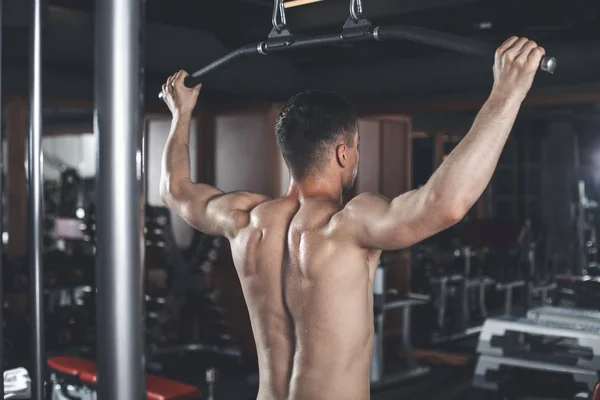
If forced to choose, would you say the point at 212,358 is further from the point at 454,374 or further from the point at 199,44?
the point at 199,44

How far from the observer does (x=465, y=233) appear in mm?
7113

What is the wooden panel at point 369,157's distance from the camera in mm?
5516

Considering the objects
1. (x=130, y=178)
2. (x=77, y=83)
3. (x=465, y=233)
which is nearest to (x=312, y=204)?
(x=130, y=178)

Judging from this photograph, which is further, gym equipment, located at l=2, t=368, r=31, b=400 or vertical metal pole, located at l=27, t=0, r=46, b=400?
gym equipment, located at l=2, t=368, r=31, b=400

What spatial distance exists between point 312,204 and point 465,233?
5971 mm

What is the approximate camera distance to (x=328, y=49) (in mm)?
4480

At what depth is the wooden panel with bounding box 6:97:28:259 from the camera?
4.95 m

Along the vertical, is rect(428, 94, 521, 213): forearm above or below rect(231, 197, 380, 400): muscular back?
above

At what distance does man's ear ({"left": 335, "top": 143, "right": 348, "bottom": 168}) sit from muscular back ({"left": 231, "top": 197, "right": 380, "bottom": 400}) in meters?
0.09

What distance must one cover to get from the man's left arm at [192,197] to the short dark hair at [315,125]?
0.20 m

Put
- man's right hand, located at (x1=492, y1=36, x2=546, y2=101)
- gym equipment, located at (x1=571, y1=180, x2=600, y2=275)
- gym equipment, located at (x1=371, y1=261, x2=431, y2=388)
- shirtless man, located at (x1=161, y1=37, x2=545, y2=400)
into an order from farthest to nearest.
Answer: gym equipment, located at (x1=571, y1=180, x2=600, y2=275), gym equipment, located at (x1=371, y1=261, x2=431, y2=388), shirtless man, located at (x1=161, y1=37, x2=545, y2=400), man's right hand, located at (x1=492, y1=36, x2=546, y2=101)

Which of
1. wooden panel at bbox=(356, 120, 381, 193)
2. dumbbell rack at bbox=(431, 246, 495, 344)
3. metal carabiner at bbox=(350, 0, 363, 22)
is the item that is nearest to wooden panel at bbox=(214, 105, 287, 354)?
wooden panel at bbox=(356, 120, 381, 193)

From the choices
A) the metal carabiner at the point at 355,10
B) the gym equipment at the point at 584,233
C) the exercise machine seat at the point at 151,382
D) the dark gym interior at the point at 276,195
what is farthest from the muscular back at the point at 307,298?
the gym equipment at the point at 584,233

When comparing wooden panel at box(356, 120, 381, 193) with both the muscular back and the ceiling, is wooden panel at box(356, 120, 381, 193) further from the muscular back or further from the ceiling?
the muscular back
